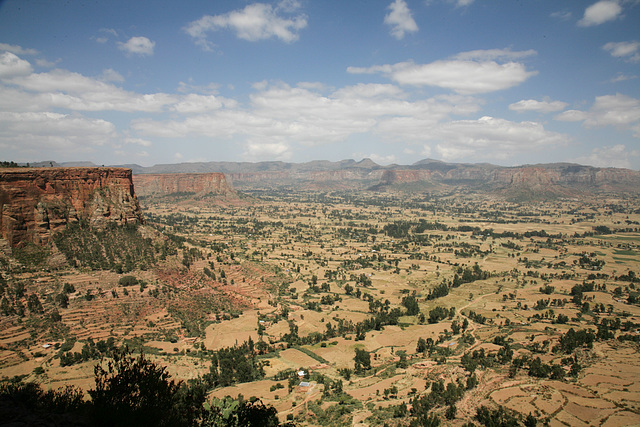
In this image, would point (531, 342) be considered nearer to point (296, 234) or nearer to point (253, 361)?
point (253, 361)

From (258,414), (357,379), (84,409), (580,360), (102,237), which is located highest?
(102,237)

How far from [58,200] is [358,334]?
66.0 meters

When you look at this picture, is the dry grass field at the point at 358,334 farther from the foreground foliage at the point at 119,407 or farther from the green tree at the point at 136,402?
the green tree at the point at 136,402

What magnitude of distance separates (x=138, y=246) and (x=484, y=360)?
7105 centimetres

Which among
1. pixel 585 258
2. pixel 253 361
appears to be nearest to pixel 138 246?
pixel 253 361

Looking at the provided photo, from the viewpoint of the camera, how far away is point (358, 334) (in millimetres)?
68688

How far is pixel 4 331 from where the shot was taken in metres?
50.8

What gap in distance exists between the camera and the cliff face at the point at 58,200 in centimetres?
6228

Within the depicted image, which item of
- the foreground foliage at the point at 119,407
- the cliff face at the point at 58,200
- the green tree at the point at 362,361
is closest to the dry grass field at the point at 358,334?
the green tree at the point at 362,361

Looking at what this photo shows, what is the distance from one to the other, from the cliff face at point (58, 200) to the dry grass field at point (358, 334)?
7979 millimetres

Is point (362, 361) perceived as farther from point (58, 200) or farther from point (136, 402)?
point (58, 200)

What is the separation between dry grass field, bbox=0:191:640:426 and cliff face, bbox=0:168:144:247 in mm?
7979

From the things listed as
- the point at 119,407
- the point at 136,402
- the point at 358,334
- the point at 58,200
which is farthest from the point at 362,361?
the point at 58,200

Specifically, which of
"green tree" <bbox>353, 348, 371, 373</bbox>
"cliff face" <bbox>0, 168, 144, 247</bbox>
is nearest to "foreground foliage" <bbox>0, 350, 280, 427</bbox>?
"green tree" <bbox>353, 348, 371, 373</bbox>
